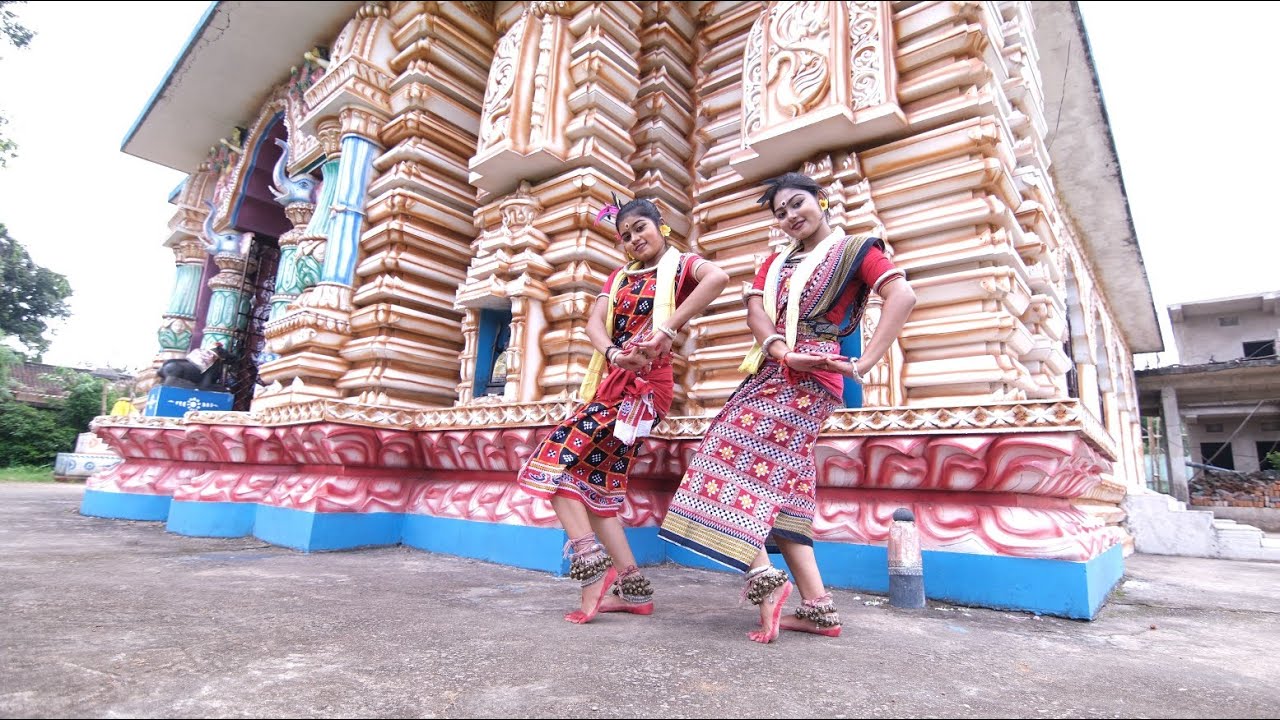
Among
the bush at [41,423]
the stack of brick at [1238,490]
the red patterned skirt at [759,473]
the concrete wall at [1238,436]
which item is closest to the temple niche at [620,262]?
the red patterned skirt at [759,473]

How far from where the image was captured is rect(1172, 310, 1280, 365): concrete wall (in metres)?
18.8

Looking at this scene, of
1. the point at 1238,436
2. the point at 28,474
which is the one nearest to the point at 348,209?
the point at 28,474

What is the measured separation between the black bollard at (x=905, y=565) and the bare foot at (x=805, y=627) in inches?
29.8

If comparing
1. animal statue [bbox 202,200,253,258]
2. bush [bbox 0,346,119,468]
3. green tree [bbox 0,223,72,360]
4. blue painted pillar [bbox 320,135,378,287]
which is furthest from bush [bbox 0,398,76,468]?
blue painted pillar [bbox 320,135,378,287]

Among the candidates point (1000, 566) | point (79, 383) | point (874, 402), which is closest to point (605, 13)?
point (874, 402)

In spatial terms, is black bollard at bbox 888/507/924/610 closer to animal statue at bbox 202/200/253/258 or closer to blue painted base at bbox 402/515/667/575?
blue painted base at bbox 402/515/667/575

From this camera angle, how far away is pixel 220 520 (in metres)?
4.25

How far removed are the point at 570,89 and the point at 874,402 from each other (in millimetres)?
3630

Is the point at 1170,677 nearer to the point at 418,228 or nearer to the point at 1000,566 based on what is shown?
the point at 1000,566

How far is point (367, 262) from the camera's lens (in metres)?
5.52

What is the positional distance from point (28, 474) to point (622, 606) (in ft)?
64.9

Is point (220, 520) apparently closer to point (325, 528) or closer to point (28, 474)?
point (325, 528)

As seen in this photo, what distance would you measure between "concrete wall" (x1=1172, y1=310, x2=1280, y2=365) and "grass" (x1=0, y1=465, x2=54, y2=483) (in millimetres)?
32752

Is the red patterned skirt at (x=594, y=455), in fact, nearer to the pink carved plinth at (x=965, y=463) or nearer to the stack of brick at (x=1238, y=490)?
the pink carved plinth at (x=965, y=463)
